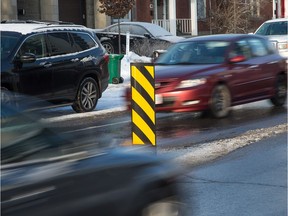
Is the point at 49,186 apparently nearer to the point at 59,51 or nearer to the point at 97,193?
the point at 97,193

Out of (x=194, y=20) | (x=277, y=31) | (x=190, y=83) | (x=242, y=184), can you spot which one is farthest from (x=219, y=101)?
(x=194, y=20)

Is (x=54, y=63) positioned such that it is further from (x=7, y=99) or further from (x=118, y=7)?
(x=118, y=7)

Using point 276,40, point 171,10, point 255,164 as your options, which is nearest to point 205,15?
point 171,10

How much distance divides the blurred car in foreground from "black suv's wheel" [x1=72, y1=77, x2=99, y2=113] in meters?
8.37

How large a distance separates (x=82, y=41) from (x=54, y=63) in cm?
130

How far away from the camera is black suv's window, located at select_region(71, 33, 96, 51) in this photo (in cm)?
1265

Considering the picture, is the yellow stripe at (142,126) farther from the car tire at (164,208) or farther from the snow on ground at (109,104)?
the car tire at (164,208)

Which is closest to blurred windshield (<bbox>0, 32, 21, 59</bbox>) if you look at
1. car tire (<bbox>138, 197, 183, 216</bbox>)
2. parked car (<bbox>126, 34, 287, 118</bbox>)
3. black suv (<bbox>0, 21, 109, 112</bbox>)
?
black suv (<bbox>0, 21, 109, 112</bbox>)

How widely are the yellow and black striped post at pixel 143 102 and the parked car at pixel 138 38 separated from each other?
16366 mm

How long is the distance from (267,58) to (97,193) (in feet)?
31.9

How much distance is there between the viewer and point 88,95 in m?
12.9

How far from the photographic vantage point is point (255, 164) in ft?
25.7

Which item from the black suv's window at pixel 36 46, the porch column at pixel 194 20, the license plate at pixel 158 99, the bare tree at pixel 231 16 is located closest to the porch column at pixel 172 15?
the porch column at pixel 194 20

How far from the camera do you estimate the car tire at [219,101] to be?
11341 mm
